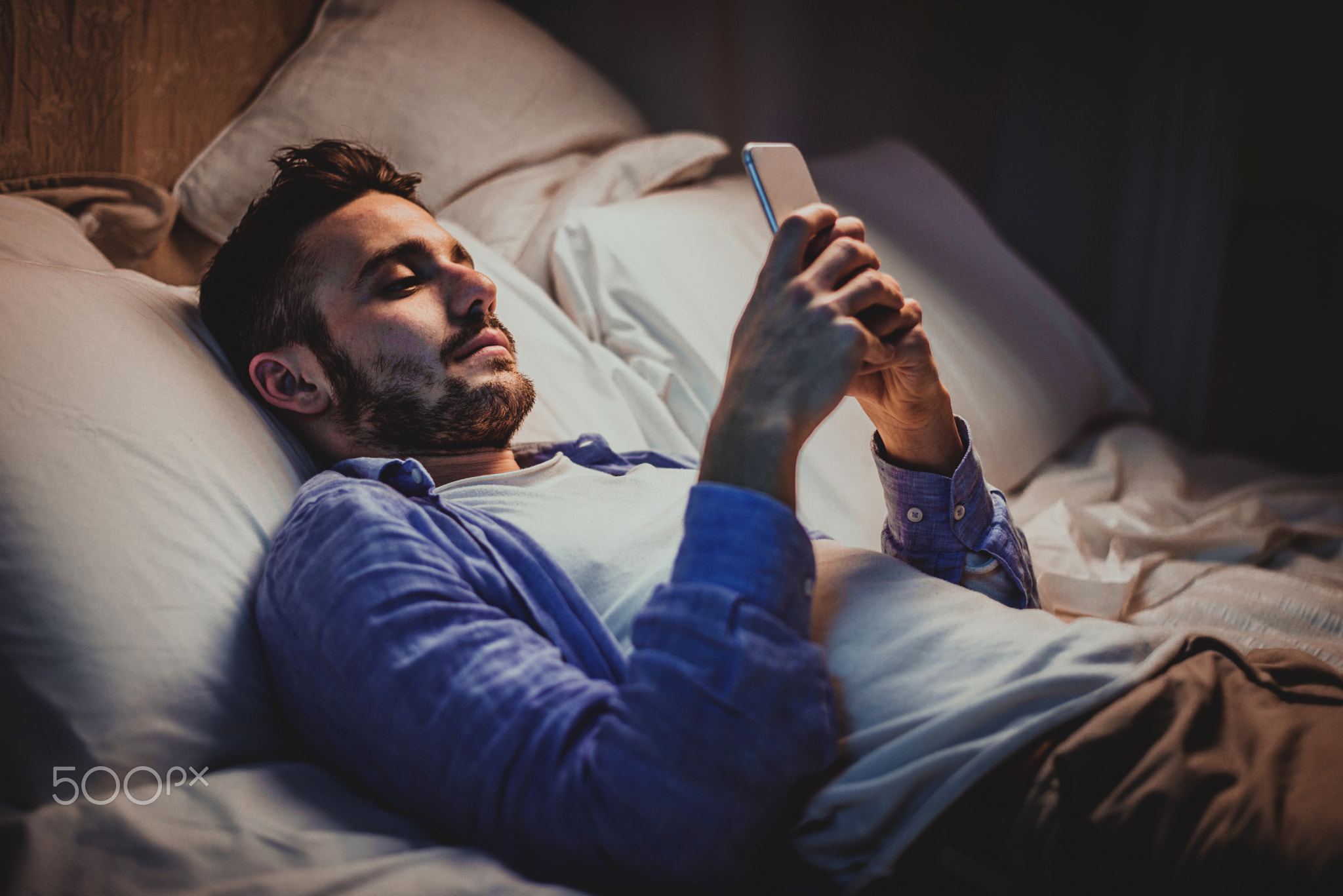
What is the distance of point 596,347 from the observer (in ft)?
3.91

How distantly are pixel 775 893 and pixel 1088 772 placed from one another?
211 mm

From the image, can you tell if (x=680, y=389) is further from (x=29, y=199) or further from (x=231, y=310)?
(x=29, y=199)

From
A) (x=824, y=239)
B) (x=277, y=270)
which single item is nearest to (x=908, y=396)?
(x=824, y=239)

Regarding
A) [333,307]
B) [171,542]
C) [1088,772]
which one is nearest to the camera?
[1088,772]

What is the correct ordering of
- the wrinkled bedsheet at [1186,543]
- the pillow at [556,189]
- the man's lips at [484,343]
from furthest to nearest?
the pillow at [556,189] → the wrinkled bedsheet at [1186,543] → the man's lips at [484,343]

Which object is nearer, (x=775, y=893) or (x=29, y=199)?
(x=775, y=893)

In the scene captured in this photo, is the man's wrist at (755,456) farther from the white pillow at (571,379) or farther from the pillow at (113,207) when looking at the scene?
the pillow at (113,207)

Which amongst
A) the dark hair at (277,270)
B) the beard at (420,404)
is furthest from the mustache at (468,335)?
the dark hair at (277,270)

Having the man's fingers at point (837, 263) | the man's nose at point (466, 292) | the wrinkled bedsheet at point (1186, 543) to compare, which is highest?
the man's fingers at point (837, 263)

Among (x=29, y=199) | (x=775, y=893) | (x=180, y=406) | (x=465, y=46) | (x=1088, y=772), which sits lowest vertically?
(x=775, y=893)

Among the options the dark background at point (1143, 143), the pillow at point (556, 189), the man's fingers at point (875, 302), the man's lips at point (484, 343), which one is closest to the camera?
the man's fingers at point (875, 302)

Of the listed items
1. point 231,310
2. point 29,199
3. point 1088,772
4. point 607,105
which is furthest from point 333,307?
point 607,105

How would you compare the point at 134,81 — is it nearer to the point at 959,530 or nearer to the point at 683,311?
the point at 683,311

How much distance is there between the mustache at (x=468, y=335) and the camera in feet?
2.72
